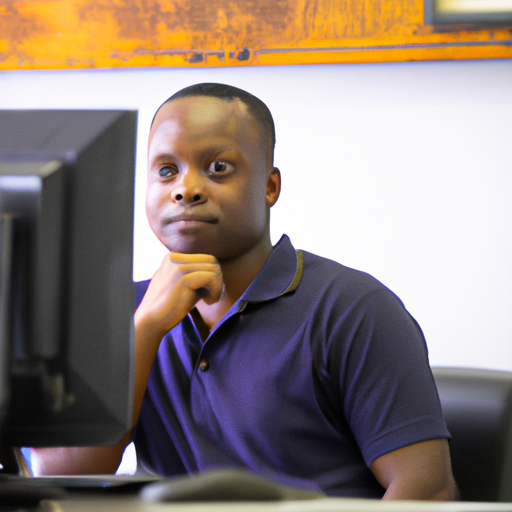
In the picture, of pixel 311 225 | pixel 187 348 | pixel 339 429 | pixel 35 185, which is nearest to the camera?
pixel 35 185

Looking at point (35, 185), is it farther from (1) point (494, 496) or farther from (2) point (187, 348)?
(1) point (494, 496)

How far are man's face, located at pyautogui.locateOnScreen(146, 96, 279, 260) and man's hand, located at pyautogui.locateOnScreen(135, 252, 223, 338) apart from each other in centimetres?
5

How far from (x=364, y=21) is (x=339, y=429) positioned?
41.2 inches

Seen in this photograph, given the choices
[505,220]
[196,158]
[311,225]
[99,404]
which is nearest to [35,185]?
[99,404]

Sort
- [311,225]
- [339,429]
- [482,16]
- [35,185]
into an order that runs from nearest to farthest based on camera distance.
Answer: [35,185] < [339,429] < [482,16] < [311,225]

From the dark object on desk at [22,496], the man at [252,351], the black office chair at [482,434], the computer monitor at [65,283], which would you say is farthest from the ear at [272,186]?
the dark object on desk at [22,496]

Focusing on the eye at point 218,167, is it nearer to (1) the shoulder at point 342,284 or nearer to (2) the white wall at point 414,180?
(1) the shoulder at point 342,284

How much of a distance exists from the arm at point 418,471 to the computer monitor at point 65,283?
0.39 meters

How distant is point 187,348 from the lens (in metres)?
1.03

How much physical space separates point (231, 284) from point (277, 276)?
3.1 inches

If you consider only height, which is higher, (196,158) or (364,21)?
(364,21)

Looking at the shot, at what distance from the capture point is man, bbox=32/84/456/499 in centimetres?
88

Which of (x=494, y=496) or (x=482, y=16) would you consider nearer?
(x=494, y=496)

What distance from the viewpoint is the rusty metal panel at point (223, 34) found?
62.2 inches
